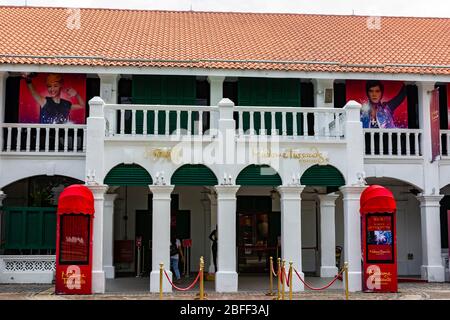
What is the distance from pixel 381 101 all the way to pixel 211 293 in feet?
28.4

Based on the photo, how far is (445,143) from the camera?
20.3 metres

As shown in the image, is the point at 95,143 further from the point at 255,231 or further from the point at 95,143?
the point at 255,231

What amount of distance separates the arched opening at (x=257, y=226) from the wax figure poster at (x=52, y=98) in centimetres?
643

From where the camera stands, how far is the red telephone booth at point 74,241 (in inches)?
611

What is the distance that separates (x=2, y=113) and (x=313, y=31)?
11.5 metres

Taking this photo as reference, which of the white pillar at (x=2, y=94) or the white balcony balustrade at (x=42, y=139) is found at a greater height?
the white pillar at (x=2, y=94)

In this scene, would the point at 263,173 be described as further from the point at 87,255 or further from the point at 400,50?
the point at 400,50

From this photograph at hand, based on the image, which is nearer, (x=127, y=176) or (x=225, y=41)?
(x=127, y=176)

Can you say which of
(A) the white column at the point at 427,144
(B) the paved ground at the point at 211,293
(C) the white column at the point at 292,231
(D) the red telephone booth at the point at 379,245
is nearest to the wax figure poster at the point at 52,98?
(B) the paved ground at the point at 211,293

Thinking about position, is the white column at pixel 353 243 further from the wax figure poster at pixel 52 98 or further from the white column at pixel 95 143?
the wax figure poster at pixel 52 98

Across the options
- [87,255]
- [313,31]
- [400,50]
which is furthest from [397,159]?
[87,255]

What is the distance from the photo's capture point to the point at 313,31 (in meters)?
23.7

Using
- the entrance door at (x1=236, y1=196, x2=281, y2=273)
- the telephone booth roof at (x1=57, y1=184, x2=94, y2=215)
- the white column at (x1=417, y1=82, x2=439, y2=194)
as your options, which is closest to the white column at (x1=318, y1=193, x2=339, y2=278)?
the entrance door at (x1=236, y1=196, x2=281, y2=273)

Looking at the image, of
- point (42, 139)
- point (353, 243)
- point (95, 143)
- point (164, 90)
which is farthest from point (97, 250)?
point (353, 243)
